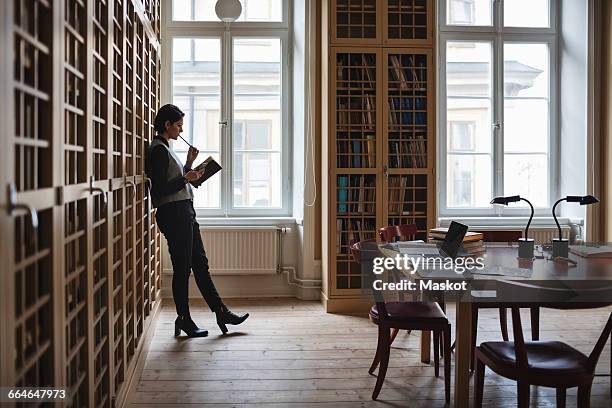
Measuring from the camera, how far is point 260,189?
6297 millimetres

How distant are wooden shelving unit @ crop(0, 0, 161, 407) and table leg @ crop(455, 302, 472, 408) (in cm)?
156

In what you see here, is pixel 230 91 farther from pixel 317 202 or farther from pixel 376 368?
pixel 376 368

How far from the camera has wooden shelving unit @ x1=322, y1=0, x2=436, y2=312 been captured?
539 cm

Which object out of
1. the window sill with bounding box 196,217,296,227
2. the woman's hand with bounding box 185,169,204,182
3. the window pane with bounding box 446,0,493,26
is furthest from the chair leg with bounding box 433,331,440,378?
the window pane with bounding box 446,0,493,26

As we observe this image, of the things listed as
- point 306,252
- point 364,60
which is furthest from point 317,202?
point 364,60

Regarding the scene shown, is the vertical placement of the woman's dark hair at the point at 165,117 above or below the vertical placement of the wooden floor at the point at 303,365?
above

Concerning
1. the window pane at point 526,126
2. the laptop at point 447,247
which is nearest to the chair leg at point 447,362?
the laptop at point 447,247

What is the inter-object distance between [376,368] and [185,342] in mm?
1411

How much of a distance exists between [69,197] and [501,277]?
1.79m

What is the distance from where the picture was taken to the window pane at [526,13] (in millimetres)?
6391

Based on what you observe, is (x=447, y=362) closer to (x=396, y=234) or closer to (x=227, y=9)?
(x=396, y=234)

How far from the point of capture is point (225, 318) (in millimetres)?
4832

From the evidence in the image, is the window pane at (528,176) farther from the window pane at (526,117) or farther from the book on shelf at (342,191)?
the book on shelf at (342,191)

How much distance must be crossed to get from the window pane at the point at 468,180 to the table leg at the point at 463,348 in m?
3.46
